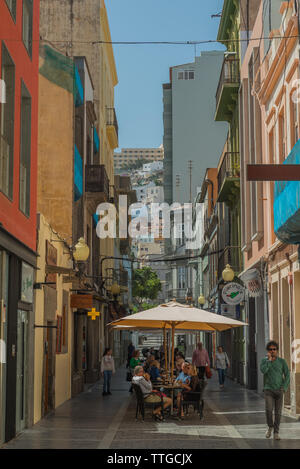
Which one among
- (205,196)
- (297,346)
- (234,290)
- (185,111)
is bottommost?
(297,346)

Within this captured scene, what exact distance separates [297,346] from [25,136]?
7.61m

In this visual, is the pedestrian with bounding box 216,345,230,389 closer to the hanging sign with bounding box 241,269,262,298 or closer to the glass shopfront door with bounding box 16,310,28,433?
the hanging sign with bounding box 241,269,262,298

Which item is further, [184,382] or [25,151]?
[184,382]

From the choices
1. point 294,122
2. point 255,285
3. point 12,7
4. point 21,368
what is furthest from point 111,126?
point 12,7

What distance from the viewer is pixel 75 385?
83.6ft

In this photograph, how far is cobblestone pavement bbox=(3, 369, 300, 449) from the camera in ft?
42.8

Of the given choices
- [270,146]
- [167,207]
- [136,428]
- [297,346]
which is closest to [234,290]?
[270,146]

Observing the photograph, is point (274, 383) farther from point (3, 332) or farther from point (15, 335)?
point (3, 332)

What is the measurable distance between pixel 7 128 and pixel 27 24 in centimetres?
349

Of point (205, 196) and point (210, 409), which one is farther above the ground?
point (205, 196)

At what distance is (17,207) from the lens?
14195 millimetres

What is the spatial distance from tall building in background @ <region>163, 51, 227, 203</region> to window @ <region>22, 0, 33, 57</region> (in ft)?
202

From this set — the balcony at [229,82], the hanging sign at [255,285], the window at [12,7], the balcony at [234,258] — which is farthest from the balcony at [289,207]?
the balcony at [234,258]
